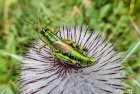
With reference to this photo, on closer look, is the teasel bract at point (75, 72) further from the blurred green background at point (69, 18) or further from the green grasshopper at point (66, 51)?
the blurred green background at point (69, 18)

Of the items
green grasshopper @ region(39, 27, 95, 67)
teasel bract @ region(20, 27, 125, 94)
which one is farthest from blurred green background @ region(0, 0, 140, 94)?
green grasshopper @ region(39, 27, 95, 67)

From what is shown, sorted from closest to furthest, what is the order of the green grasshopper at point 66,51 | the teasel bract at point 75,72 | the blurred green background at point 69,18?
the green grasshopper at point 66,51
the teasel bract at point 75,72
the blurred green background at point 69,18

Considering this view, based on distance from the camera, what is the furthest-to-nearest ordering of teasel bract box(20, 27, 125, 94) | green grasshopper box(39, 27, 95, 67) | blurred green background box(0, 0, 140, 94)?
blurred green background box(0, 0, 140, 94) → teasel bract box(20, 27, 125, 94) → green grasshopper box(39, 27, 95, 67)

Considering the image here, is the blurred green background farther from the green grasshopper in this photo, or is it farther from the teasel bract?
the green grasshopper

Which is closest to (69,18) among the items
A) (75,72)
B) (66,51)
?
(75,72)

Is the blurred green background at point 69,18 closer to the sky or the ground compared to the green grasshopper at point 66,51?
closer to the sky

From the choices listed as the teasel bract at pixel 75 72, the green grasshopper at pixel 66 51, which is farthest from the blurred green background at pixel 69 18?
the green grasshopper at pixel 66 51

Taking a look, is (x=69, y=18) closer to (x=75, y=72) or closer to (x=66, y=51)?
(x=75, y=72)
